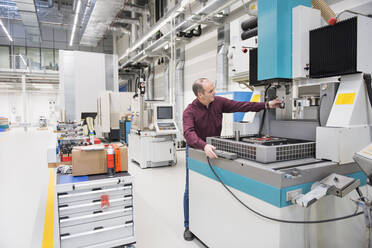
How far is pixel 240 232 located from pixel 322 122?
0.90 m

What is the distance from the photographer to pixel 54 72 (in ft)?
42.8

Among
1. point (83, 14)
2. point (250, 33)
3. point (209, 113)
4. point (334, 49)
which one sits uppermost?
point (83, 14)

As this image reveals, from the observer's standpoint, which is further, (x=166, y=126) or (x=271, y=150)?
(x=166, y=126)

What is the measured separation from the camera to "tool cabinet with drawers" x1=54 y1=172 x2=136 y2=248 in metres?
1.80

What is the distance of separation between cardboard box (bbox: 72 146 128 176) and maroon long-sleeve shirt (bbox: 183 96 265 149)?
62cm

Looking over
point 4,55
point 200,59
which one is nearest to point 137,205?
point 200,59

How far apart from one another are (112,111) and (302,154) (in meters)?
7.56

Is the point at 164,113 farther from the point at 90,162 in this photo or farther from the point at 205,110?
the point at 90,162

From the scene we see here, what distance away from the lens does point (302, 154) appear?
5.23ft

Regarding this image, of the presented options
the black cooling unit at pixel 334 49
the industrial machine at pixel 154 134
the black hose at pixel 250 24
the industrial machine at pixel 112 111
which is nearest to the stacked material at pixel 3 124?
the industrial machine at pixel 112 111

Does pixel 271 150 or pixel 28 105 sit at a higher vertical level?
pixel 28 105

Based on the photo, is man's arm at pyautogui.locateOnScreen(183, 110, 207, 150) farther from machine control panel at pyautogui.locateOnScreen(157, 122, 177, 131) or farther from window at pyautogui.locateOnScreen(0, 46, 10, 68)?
window at pyautogui.locateOnScreen(0, 46, 10, 68)

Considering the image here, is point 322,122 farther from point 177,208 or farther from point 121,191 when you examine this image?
point 177,208

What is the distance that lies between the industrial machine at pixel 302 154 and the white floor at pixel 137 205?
2.36 feet
